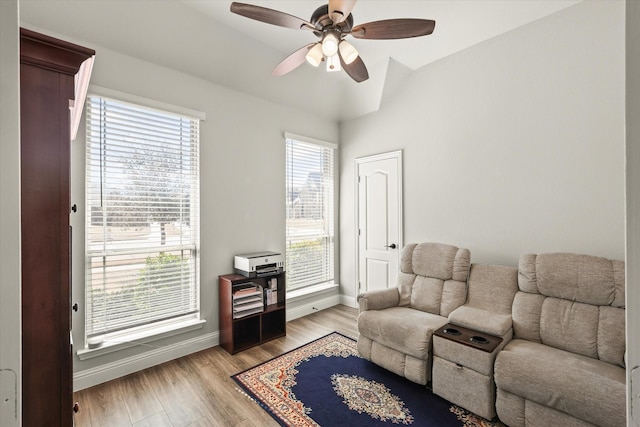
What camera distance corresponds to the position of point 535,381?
1.80 metres

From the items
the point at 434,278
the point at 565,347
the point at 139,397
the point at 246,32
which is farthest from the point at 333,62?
the point at 139,397

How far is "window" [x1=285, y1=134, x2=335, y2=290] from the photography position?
13.4ft

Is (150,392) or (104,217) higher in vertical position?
(104,217)

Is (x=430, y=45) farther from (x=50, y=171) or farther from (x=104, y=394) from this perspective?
(x=104, y=394)

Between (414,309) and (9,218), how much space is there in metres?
3.05

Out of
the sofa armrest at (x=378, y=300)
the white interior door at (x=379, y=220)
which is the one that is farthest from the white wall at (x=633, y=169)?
the white interior door at (x=379, y=220)

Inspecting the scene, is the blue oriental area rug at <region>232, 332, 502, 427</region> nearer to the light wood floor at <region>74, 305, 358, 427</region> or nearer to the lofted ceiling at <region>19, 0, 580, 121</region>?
the light wood floor at <region>74, 305, 358, 427</region>

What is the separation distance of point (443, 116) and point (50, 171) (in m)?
3.55

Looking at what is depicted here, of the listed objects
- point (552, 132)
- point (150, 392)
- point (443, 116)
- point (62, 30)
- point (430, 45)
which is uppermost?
point (430, 45)

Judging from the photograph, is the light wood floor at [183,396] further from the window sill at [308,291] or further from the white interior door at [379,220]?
the white interior door at [379,220]

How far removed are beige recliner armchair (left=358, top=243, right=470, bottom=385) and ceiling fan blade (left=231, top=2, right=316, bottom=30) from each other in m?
2.32

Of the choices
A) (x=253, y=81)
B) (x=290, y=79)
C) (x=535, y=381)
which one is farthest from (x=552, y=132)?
(x=253, y=81)

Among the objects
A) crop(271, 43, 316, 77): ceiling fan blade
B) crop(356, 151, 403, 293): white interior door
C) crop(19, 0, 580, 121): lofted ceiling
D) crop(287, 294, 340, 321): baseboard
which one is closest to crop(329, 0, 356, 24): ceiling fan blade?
crop(271, 43, 316, 77): ceiling fan blade

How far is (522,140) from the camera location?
2893 millimetres
